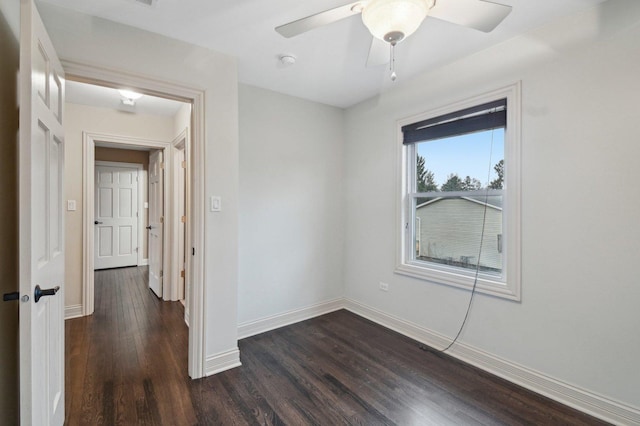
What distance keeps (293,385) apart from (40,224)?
179 centimetres

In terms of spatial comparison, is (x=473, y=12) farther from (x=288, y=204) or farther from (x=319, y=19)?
(x=288, y=204)

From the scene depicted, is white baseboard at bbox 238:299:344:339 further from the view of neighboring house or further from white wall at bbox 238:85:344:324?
the view of neighboring house

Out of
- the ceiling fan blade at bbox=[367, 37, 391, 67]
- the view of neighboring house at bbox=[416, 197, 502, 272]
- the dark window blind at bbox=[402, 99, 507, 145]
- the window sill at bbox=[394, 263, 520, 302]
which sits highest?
the ceiling fan blade at bbox=[367, 37, 391, 67]

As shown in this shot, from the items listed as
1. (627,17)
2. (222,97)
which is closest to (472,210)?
(627,17)

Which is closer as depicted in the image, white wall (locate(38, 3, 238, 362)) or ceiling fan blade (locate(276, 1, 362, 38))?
ceiling fan blade (locate(276, 1, 362, 38))

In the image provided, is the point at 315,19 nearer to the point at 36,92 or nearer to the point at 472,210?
the point at 36,92

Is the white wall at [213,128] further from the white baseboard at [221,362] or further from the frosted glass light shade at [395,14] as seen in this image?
the frosted glass light shade at [395,14]

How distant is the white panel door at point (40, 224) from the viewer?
43.1 inches

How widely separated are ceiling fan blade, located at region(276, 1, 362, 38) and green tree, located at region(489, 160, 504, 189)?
5.56 ft

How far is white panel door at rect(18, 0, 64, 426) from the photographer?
3.59 ft

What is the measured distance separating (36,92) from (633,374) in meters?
3.31

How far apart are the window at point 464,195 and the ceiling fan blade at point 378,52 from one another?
1.06m

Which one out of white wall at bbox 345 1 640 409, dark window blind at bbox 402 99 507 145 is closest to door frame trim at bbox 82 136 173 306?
dark window blind at bbox 402 99 507 145

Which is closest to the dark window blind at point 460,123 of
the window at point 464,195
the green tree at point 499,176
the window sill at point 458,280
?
the window at point 464,195
